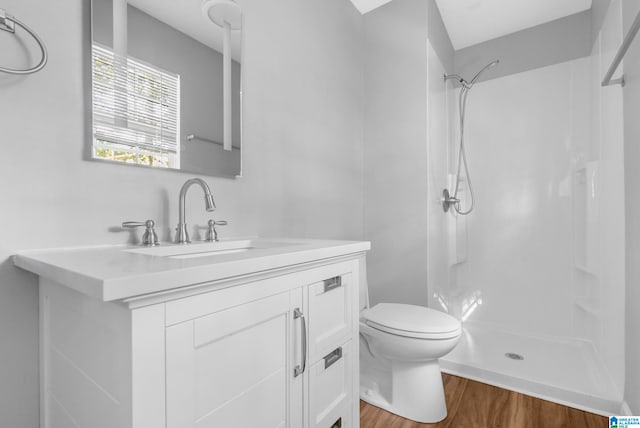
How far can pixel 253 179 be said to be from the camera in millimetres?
1447

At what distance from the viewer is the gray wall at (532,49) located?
2338mm

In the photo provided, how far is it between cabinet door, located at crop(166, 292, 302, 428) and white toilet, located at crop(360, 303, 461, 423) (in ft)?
2.42

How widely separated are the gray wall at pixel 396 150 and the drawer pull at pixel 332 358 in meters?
1.10

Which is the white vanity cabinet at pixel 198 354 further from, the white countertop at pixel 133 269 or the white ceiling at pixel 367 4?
the white ceiling at pixel 367 4

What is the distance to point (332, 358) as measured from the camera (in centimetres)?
107

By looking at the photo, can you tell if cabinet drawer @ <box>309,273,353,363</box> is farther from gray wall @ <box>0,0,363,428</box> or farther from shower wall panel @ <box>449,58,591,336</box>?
shower wall panel @ <box>449,58,591,336</box>

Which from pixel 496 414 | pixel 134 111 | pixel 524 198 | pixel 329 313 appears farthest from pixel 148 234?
pixel 524 198

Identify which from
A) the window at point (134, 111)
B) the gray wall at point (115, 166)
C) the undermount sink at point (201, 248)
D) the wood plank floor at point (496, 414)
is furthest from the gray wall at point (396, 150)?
the window at point (134, 111)

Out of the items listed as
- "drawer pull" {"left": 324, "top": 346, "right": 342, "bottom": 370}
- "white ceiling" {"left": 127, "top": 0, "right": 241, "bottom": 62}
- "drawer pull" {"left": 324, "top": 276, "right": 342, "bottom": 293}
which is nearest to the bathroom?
"white ceiling" {"left": 127, "top": 0, "right": 241, "bottom": 62}

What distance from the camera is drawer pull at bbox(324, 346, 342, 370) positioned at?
40.9 inches

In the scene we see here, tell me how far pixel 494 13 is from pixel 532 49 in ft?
1.55

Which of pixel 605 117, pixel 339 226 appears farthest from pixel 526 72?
pixel 339 226

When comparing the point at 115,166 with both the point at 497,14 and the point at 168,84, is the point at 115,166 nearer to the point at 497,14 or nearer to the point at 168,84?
the point at 168,84

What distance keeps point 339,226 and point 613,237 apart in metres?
1.51
